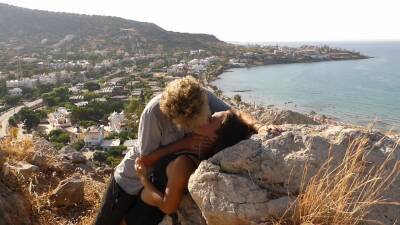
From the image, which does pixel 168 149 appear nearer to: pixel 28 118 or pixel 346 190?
pixel 346 190

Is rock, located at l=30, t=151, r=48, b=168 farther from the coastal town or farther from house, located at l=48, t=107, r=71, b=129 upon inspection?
house, located at l=48, t=107, r=71, b=129

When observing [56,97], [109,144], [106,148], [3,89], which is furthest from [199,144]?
[3,89]

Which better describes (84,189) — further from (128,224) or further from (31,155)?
(128,224)

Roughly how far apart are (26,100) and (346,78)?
4744cm

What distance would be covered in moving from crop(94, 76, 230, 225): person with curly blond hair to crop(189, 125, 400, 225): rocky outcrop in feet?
0.74

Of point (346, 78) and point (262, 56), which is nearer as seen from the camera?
point (346, 78)

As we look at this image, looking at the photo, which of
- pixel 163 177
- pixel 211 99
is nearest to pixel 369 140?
pixel 211 99

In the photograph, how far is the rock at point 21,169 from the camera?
4332mm

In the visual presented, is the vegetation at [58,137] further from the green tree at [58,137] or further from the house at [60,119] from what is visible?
the house at [60,119]

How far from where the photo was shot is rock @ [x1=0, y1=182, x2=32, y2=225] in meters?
3.75

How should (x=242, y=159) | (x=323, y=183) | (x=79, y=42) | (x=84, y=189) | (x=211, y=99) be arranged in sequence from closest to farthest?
(x=323, y=183) → (x=242, y=159) → (x=211, y=99) → (x=84, y=189) → (x=79, y=42)

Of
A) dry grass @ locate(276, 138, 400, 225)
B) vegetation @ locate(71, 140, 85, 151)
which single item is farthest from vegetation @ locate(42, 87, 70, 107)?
dry grass @ locate(276, 138, 400, 225)

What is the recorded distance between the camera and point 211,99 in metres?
2.99

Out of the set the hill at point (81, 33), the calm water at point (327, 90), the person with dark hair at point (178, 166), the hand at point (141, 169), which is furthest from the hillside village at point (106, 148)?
the hill at point (81, 33)
